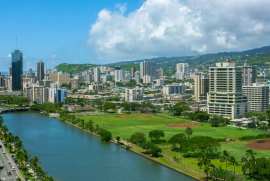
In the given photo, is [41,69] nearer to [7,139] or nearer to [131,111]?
[131,111]

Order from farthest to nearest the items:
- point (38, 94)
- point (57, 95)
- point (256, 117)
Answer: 1. point (38, 94)
2. point (57, 95)
3. point (256, 117)

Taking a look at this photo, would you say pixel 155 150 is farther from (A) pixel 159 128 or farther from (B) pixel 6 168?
(A) pixel 159 128

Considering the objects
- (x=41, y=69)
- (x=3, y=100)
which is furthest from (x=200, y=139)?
(x=41, y=69)

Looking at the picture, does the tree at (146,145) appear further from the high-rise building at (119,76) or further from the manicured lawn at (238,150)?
the high-rise building at (119,76)

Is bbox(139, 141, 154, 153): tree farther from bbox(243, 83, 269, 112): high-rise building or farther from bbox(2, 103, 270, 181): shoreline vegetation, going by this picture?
bbox(243, 83, 269, 112): high-rise building

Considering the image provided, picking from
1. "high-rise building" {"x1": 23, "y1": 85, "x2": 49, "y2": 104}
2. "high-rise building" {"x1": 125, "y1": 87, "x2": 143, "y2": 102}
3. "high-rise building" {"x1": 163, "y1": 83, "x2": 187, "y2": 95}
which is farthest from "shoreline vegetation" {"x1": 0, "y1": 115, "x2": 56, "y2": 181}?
"high-rise building" {"x1": 163, "y1": 83, "x2": 187, "y2": 95}

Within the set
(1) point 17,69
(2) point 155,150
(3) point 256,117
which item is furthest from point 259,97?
(1) point 17,69

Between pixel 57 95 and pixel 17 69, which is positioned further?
pixel 17 69
